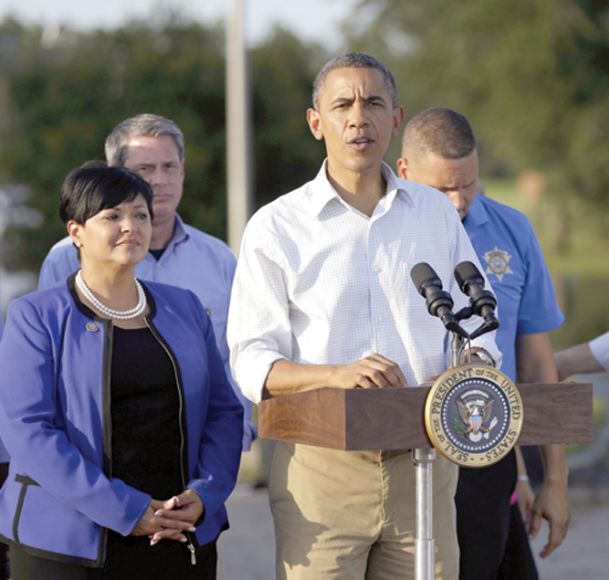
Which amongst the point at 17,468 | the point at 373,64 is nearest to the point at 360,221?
the point at 373,64

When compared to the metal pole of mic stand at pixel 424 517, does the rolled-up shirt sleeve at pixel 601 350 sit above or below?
above

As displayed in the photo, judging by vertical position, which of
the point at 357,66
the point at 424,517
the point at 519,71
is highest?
the point at 519,71

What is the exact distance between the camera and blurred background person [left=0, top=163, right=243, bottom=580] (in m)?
3.94

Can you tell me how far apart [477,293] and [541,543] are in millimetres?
6150

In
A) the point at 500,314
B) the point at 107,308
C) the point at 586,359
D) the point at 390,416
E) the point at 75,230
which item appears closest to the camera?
the point at 390,416

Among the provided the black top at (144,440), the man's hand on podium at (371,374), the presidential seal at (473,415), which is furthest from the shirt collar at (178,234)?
the presidential seal at (473,415)

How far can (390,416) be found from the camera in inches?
135

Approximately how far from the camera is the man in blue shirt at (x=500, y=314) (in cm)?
→ 485

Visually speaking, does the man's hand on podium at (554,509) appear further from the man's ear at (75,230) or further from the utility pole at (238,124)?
the utility pole at (238,124)

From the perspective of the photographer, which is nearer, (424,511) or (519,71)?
(424,511)

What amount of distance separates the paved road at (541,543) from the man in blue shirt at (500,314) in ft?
10.7

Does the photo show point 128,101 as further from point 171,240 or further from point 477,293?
point 477,293

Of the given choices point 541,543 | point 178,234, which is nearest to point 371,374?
point 178,234

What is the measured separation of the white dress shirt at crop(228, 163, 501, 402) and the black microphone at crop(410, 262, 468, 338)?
0.30m
